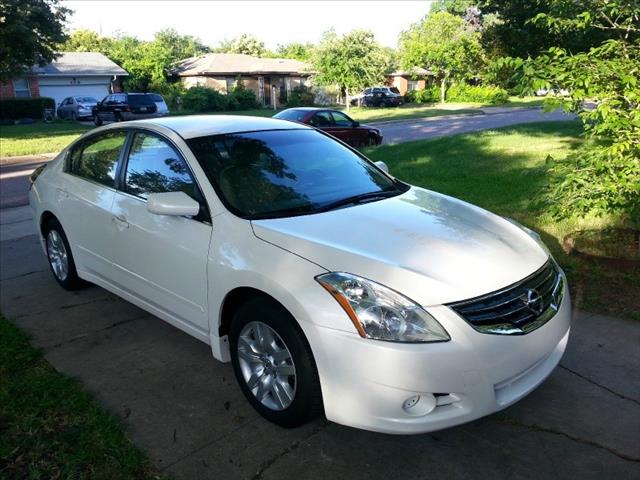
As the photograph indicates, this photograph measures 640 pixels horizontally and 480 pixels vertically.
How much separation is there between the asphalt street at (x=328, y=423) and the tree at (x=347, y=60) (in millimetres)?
33948

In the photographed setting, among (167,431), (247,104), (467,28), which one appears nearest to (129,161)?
(167,431)

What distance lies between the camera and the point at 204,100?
3750 cm

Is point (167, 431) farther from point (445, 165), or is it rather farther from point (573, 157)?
point (445, 165)

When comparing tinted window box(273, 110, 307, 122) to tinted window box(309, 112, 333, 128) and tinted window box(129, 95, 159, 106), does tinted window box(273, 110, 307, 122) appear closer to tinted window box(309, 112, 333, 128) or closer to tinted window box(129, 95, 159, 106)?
tinted window box(309, 112, 333, 128)

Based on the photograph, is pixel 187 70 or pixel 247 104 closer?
pixel 247 104

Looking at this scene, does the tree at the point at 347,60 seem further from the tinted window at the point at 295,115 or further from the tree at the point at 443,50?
the tinted window at the point at 295,115

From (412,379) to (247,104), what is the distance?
39.7 m

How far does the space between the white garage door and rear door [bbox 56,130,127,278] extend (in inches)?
1454

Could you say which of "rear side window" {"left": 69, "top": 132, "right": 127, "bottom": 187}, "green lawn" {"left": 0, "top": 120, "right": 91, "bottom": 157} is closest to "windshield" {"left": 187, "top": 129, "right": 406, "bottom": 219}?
"rear side window" {"left": 69, "top": 132, "right": 127, "bottom": 187}

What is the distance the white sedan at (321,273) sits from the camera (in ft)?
8.42

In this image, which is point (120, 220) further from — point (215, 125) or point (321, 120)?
point (321, 120)

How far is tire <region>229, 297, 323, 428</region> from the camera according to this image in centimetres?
277

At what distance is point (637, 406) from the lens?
10.5 feet

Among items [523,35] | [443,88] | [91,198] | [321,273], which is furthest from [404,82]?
[321,273]
